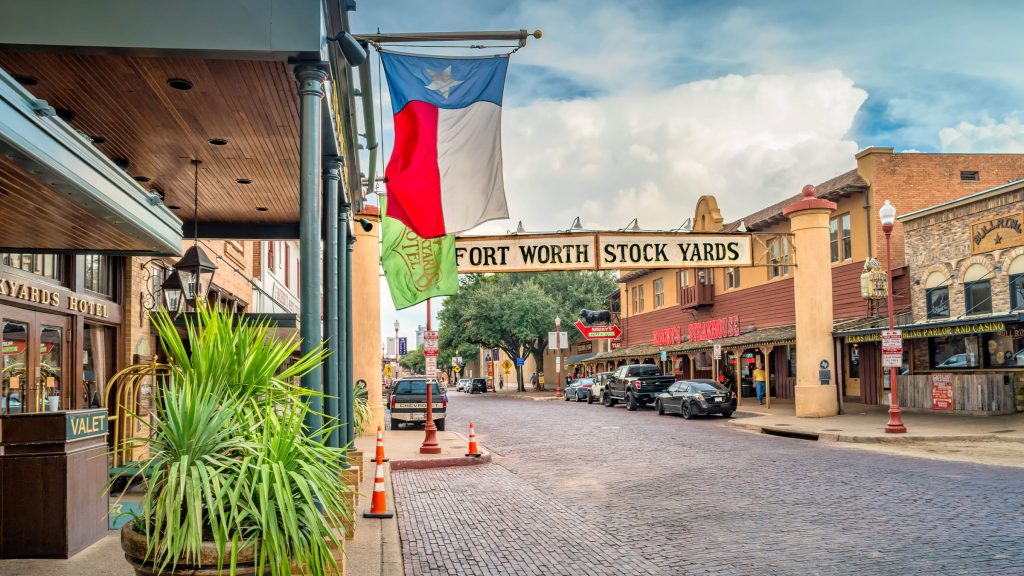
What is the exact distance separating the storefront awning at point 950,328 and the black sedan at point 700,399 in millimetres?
4460

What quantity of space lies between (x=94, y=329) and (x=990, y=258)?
22.2 meters

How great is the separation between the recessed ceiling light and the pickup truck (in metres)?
28.5

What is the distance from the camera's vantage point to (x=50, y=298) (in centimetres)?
997

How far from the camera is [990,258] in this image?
74.2 feet

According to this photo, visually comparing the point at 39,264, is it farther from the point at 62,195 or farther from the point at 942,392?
the point at 942,392

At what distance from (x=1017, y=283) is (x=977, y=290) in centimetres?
153

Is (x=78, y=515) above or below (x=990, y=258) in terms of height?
below

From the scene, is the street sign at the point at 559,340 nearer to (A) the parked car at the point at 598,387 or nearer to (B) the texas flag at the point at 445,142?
(A) the parked car at the point at 598,387

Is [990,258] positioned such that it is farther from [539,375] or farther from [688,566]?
[539,375]

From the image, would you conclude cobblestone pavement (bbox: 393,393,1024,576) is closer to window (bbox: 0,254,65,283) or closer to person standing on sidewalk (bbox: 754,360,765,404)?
window (bbox: 0,254,65,283)

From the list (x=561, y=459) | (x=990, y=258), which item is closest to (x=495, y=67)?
(x=561, y=459)

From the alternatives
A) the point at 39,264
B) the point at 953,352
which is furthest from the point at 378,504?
the point at 953,352

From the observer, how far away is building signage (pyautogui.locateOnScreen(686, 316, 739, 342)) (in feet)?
129

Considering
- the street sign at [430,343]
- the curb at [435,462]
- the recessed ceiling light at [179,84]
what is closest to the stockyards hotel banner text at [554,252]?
the street sign at [430,343]
